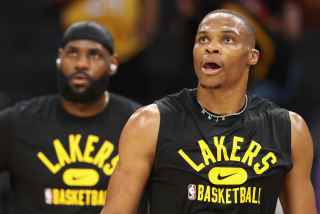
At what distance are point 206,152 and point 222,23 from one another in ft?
1.96

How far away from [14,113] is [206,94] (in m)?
1.35

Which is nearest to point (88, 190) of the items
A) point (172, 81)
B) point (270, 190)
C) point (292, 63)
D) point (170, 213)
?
point (170, 213)

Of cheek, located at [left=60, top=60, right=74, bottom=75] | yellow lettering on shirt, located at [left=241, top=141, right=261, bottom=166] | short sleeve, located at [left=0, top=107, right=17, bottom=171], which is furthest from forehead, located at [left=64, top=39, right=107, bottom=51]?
yellow lettering on shirt, located at [left=241, top=141, right=261, bottom=166]

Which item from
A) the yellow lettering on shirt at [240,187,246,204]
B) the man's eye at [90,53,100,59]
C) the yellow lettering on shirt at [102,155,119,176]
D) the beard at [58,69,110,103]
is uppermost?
the man's eye at [90,53,100,59]

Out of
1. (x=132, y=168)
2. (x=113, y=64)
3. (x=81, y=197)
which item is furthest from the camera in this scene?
(x=113, y=64)

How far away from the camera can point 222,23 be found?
2184 mm

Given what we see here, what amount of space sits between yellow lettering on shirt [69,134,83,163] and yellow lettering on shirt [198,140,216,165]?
1041mm

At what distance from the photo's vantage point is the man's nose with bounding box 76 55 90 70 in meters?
3.01

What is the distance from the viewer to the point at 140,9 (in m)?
5.70

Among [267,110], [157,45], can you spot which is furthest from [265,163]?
[157,45]

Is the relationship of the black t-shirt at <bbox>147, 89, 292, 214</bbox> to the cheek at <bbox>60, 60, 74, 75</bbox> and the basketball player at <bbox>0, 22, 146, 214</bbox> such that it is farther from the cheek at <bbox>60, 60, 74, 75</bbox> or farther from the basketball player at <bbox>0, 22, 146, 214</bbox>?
the cheek at <bbox>60, 60, 74, 75</bbox>

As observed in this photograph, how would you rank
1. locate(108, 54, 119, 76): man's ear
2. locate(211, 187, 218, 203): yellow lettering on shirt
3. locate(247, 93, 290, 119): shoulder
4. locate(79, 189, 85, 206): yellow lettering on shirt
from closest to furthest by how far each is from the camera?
locate(211, 187, 218, 203): yellow lettering on shirt, locate(247, 93, 290, 119): shoulder, locate(79, 189, 85, 206): yellow lettering on shirt, locate(108, 54, 119, 76): man's ear

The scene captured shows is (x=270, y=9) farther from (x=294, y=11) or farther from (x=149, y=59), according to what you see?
(x=149, y=59)

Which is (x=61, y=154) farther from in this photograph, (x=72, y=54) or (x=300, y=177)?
(x=300, y=177)
